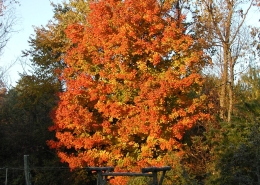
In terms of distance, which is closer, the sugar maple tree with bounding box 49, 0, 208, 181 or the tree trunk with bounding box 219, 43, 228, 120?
the sugar maple tree with bounding box 49, 0, 208, 181

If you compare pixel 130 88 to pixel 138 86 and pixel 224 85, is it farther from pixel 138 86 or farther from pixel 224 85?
pixel 224 85

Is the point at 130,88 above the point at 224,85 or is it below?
below

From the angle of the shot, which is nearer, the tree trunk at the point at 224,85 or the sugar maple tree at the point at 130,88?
the sugar maple tree at the point at 130,88

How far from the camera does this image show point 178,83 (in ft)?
58.5

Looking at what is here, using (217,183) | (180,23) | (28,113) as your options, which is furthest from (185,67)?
(28,113)

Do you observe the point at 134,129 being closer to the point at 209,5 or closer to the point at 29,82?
the point at 209,5

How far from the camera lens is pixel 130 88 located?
1841 centimetres

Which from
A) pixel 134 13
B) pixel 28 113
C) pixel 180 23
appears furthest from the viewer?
pixel 28 113

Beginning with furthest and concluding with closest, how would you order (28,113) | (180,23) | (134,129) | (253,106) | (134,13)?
(28,113), (180,23), (134,13), (134,129), (253,106)

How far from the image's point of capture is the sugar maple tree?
58.6ft

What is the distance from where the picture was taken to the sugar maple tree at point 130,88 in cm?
1786

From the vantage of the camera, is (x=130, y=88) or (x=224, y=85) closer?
(x=130, y=88)

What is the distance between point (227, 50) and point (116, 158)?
7.01 metres

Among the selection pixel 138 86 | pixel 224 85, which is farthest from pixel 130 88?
pixel 224 85
